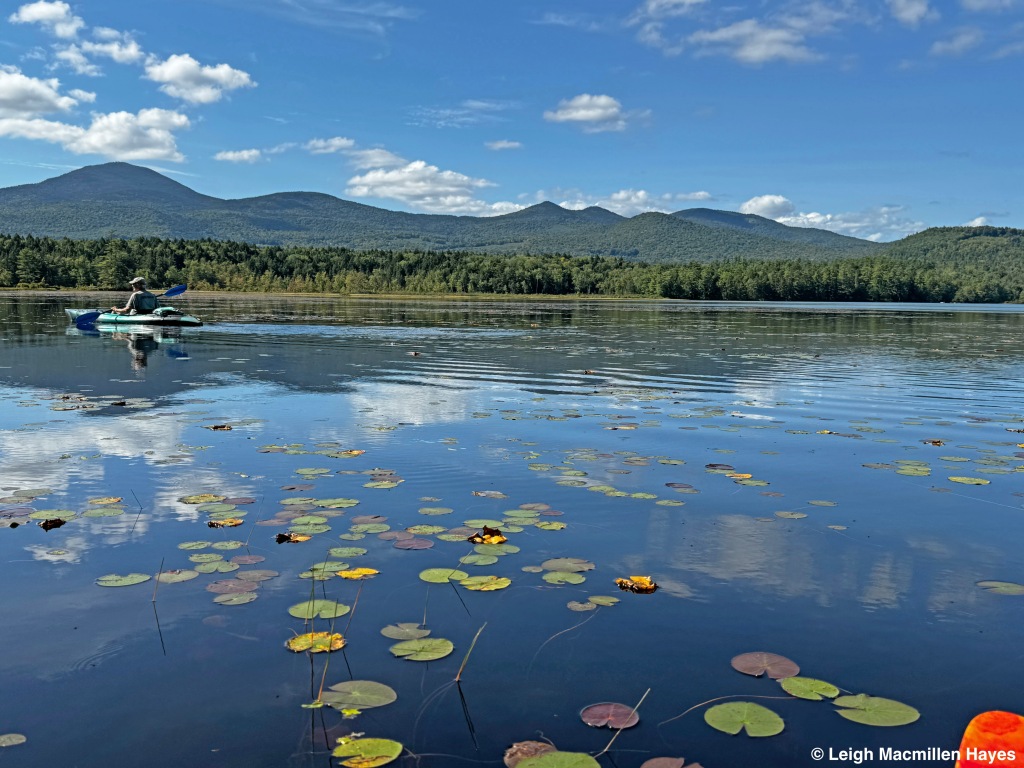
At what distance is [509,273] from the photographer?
→ 6747 inches

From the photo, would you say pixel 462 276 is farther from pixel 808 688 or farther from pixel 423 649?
pixel 808 688

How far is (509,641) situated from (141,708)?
7.59 feet

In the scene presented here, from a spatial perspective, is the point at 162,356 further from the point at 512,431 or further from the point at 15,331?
the point at 512,431

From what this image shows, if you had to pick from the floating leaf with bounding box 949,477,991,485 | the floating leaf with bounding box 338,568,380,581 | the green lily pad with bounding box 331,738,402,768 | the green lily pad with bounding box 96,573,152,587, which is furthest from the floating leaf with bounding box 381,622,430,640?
the floating leaf with bounding box 949,477,991,485

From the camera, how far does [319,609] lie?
5.90 meters

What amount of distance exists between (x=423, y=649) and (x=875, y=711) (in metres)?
2.80

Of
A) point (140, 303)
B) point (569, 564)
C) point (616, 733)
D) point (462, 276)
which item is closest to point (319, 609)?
point (569, 564)

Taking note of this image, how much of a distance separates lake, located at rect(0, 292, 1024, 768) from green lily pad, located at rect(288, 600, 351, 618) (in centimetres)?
4

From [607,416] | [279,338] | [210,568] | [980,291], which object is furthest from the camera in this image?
[980,291]

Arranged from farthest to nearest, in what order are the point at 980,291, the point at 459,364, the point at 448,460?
the point at 980,291, the point at 459,364, the point at 448,460

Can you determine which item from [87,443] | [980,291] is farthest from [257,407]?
[980,291]

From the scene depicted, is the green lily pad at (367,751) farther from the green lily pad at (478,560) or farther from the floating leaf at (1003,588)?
the floating leaf at (1003,588)

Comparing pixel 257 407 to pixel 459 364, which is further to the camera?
pixel 459 364

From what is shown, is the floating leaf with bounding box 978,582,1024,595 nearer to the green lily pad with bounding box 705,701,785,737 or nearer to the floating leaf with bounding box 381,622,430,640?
the green lily pad with bounding box 705,701,785,737
